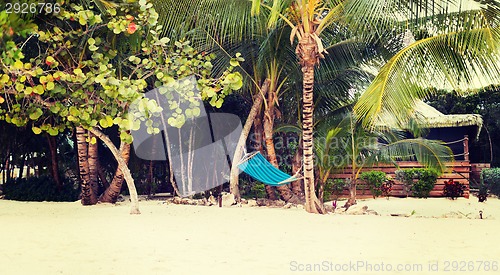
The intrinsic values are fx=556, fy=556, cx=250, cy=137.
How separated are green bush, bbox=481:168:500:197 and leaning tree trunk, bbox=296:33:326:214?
418 centimetres

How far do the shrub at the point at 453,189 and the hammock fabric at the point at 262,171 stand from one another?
3403mm

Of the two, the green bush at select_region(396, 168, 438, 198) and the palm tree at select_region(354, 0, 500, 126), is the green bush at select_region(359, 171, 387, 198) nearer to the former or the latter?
the green bush at select_region(396, 168, 438, 198)

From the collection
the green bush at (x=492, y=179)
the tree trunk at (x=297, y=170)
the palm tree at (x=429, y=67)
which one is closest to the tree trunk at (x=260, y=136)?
the tree trunk at (x=297, y=170)

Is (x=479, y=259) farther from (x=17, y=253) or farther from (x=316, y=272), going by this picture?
(x=17, y=253)

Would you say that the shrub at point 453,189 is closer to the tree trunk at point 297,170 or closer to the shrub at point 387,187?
the shrub at point 387,187

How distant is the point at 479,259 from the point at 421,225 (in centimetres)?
166

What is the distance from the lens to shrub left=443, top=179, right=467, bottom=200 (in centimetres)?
860

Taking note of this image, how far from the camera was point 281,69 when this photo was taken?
23.8ft

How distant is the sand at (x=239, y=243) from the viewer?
11.6 feet

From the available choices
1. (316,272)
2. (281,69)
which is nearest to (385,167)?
(281,69)

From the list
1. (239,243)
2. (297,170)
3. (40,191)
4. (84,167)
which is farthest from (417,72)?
(40,191)

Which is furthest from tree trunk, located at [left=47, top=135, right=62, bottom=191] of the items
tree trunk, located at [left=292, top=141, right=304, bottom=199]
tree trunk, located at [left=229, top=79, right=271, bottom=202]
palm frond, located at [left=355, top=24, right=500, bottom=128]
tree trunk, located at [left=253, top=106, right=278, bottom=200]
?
palm frond, located at [left=355, top=24, right=500, bottom=128]

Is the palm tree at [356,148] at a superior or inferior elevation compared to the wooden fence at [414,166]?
superior

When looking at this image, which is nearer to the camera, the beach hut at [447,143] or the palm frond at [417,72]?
the palm frond at [417,72]
